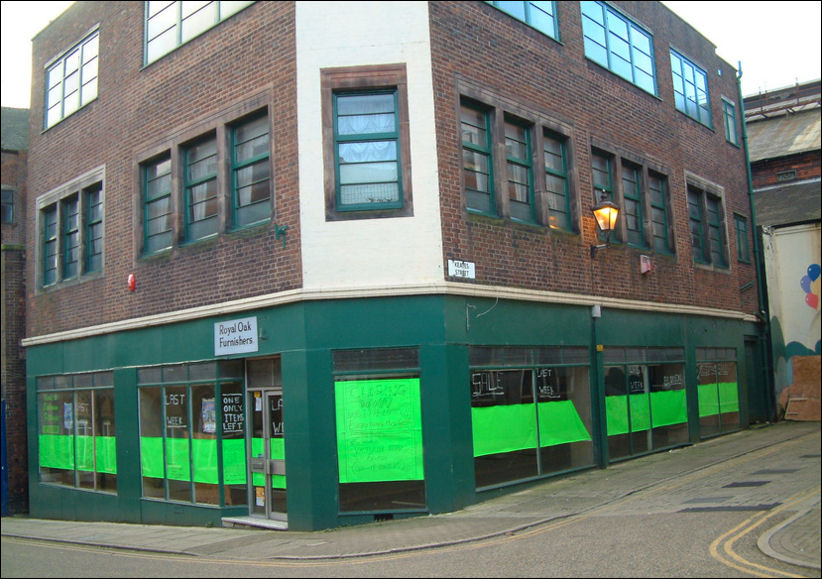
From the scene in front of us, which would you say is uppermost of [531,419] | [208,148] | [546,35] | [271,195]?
[546,35]

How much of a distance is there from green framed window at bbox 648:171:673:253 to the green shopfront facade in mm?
1678

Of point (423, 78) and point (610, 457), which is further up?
point (423, 78)

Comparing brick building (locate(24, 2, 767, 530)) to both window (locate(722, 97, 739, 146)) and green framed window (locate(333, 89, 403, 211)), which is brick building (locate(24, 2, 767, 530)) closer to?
green framed window (locate(333, 89, 403, 211))

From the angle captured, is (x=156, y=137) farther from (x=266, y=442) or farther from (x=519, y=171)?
(x=519, y=171)

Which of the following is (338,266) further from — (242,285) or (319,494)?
(319,494)

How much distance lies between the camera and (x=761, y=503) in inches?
394

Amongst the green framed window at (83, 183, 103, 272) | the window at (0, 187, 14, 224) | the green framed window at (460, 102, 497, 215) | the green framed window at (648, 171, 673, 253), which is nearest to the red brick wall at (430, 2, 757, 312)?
the green framed window at (648, 171, 673, 253)

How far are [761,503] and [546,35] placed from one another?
9.09 m

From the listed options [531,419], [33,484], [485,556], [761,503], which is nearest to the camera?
[485,556]

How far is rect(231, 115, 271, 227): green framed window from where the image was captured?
12.9 meters

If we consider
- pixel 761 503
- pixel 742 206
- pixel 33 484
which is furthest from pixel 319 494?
pixel 742 206

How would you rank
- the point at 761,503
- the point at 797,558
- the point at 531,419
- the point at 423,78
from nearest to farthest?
1. the point at 797,558
2. the point at 761,503
3. the point at 423,78
4. the point at 531,419

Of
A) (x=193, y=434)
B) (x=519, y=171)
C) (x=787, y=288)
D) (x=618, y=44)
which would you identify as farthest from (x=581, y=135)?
(x=787, y=288)

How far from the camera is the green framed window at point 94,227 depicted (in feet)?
55.0
